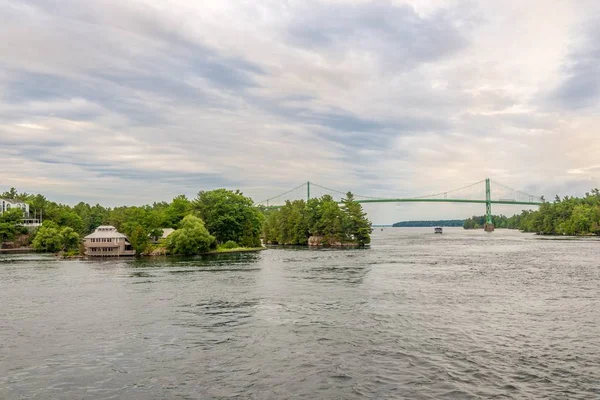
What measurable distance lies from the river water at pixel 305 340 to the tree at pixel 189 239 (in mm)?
53925

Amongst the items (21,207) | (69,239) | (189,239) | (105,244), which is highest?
(21,207)

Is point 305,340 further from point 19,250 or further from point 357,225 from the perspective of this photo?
point 19,250

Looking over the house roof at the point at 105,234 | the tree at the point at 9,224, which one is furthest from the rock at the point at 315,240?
the tree at the point at 9,224

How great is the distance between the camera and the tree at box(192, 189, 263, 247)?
12888cm

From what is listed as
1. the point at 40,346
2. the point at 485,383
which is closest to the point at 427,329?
the point at 485,383

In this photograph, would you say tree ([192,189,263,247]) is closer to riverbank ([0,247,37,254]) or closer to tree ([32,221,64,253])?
tree ([32,221,64,253])

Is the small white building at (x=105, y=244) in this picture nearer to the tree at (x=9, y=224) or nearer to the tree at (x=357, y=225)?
the tree at (x=9, y=224)

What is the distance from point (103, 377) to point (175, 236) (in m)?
89.3

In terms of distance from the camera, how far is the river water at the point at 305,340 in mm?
20312

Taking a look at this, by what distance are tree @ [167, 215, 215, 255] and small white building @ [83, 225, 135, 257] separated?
12.3 m

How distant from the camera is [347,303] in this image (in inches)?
1572

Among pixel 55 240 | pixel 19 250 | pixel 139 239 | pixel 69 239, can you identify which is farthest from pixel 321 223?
pixel 19 250

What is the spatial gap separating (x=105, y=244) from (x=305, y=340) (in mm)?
95186

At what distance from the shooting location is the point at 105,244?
4318 inches
